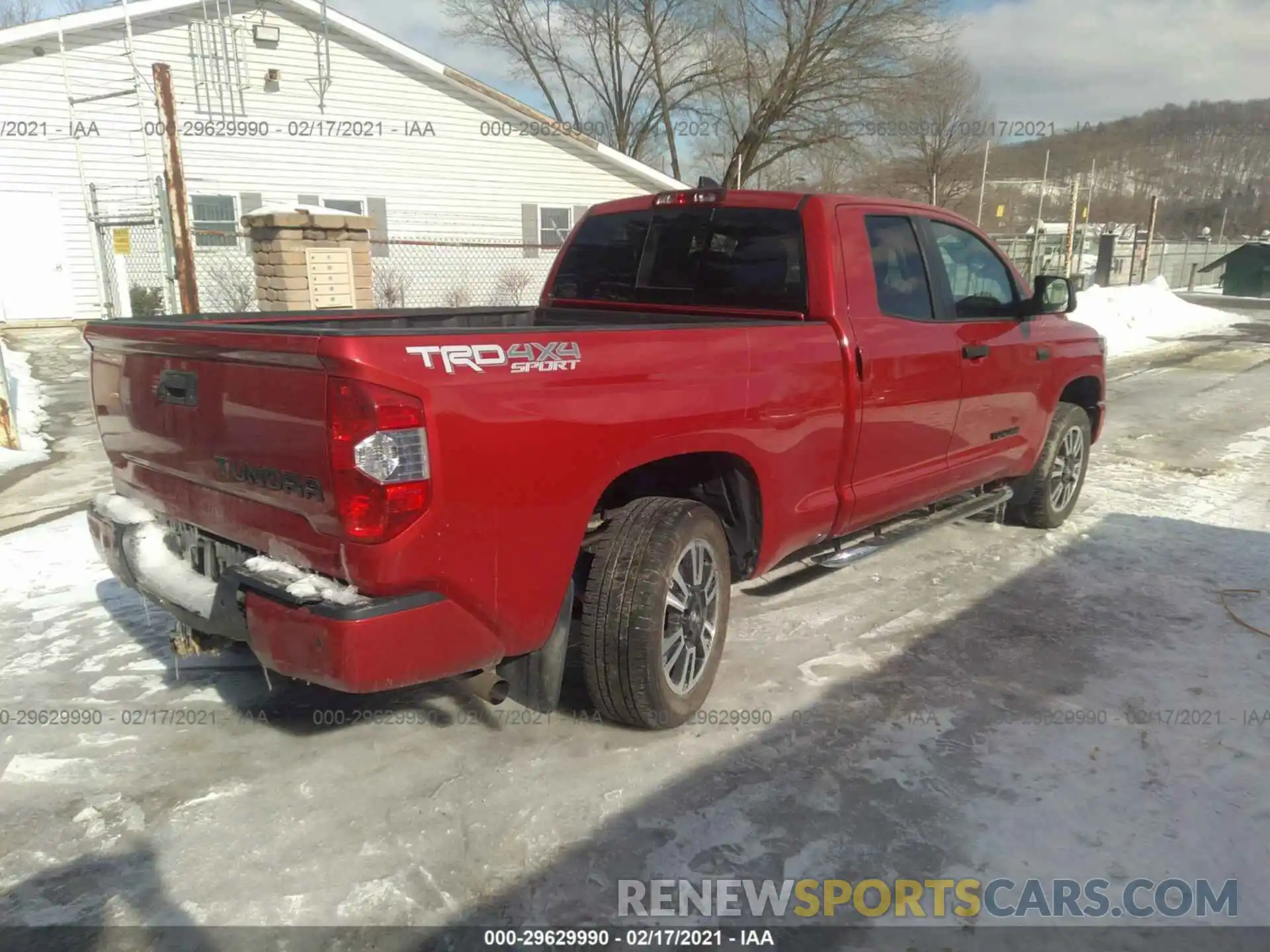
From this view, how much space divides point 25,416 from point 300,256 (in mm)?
2918

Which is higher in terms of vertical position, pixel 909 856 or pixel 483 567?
pixel 483 567

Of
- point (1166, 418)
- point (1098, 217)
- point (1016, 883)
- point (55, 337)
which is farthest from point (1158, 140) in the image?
point (1016, 883)

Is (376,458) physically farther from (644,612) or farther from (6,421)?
(6,421)

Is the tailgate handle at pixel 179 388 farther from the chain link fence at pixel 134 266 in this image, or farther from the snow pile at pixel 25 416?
the chain link fence at pixel 134 266

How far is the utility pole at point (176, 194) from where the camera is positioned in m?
7.14

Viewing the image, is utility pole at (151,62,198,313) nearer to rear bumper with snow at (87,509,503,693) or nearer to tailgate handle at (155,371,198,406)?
tailgate handle at (155,371,198,406)

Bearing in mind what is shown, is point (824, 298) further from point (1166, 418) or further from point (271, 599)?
point (1166, 418)

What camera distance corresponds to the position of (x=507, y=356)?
2.52 meters

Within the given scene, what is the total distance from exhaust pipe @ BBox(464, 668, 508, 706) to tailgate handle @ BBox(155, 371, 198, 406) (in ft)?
3.97

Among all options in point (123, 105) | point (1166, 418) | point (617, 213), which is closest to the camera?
point (617, 213)

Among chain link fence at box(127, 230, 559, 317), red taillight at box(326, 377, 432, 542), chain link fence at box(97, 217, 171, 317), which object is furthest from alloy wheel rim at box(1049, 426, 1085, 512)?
chain link fence at box(127, 230, 559, 317)

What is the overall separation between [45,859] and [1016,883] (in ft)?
9.20

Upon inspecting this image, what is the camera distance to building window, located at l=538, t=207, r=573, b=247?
19578 millimetres

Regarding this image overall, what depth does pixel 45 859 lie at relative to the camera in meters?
2.63
